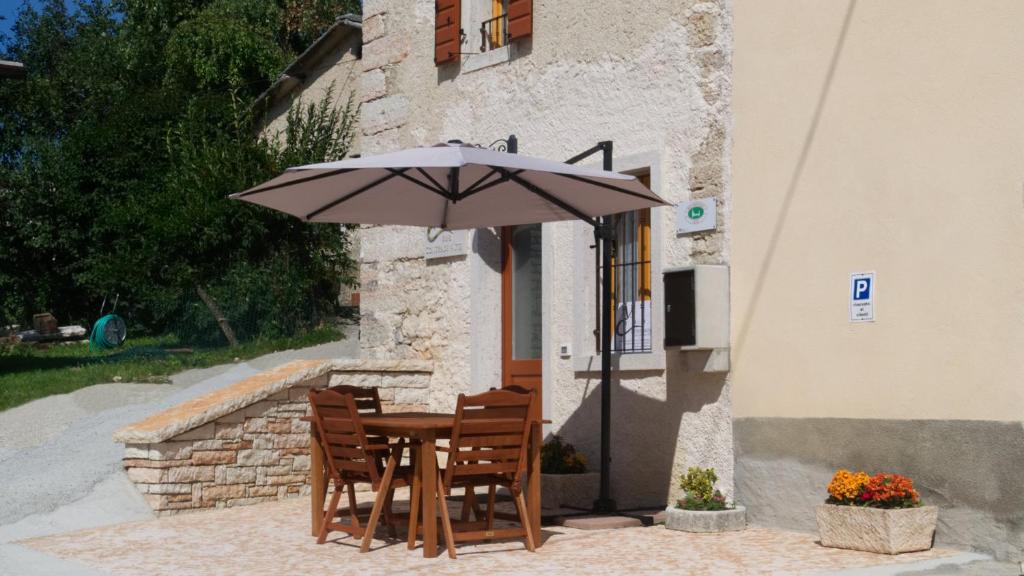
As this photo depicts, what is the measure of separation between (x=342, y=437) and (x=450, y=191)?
6.18ft

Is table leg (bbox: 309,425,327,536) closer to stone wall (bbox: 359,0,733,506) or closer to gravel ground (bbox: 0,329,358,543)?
gravel ground (bbox: 0,329,358,543)

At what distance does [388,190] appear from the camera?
322 inches

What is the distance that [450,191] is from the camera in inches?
316

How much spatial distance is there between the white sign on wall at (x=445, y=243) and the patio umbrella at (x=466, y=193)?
6.66 ft

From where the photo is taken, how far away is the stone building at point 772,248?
652cm

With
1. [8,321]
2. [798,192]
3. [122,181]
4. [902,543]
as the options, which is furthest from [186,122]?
[902,543]

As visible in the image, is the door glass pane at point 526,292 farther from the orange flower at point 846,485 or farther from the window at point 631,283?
the orange flower at point 846,485

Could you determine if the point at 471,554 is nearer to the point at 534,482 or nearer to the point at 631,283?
the point at 534,482

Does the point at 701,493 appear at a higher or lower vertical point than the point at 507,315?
lower

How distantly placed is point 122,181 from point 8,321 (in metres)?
5.60

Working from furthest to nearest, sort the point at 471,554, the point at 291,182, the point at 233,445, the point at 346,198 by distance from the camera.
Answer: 1. the point at 233,445
2. the point at 346,198
3. the point at 291,182
4. the point at 471,554

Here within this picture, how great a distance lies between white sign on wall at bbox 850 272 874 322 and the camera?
711 centimetres

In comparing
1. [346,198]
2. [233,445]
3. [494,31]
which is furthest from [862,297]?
[494,31]

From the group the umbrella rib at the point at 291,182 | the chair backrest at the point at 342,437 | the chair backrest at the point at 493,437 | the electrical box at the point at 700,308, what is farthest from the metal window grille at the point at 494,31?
the chair backrest at the point at 493,437
